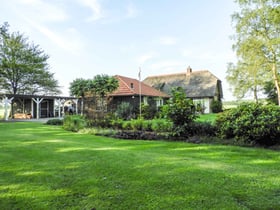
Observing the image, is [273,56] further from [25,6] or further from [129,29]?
[25,6]

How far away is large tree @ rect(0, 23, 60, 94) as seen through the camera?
2714cm

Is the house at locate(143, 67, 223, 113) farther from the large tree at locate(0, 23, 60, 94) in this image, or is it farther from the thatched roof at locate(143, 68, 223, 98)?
the large tree at locate(0, 23, 60, 94)

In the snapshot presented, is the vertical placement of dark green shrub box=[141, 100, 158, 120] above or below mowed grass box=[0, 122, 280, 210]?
above

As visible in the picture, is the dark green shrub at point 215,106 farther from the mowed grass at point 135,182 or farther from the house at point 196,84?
the mowed grass at point 135,182

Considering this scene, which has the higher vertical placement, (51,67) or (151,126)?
(51,67)

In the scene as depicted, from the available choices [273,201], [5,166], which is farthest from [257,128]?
[5,166]

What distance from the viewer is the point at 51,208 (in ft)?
8.03

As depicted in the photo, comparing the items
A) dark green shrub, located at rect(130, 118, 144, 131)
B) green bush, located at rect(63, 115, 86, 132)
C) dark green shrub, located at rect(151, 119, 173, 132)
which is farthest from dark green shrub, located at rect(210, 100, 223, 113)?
green bush, located at rect(63, 115, 86, 132)

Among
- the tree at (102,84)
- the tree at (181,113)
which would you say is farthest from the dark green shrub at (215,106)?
the tree at (181,113)

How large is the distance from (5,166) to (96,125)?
22.1ft

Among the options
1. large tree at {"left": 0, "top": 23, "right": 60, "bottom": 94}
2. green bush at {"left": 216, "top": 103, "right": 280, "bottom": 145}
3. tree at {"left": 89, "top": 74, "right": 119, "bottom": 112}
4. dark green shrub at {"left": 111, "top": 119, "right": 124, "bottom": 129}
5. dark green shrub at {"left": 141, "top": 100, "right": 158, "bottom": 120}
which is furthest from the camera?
large tree at {"left": 0, "top": 23, "right": 60, "bottom": 94}

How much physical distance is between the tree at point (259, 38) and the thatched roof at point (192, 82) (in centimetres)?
791

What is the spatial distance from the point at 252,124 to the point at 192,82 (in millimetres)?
24446

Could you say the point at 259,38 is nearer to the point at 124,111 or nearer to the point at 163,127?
the point at 124,111
